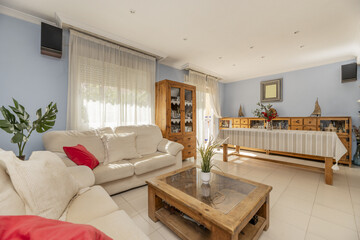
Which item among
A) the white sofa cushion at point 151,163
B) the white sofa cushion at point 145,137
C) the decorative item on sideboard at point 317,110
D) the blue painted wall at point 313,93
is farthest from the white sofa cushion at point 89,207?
the blue painted wall at point 313,93

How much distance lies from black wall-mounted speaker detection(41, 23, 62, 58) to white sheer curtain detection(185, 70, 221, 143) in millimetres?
2939

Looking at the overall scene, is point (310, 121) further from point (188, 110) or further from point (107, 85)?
point (107, 85)

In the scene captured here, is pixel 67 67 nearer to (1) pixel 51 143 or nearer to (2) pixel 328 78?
(1) pixel 51 143

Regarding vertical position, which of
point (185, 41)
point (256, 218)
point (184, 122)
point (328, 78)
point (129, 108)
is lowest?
point (256, 218)

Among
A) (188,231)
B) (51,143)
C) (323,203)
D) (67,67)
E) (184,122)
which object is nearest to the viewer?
(188,231)

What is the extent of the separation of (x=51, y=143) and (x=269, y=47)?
4.19 meters

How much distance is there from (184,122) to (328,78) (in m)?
3.87

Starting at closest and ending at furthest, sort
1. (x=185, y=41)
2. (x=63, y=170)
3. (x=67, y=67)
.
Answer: (x=63, y=170), (x=67, y=67), (x=185, y=41)

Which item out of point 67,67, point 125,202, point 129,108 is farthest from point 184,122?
point 67,67

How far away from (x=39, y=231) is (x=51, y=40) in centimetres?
282

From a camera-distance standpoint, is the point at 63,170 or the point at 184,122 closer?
the point at 63,170

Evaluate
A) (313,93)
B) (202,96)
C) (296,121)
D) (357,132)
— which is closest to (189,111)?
(202,96)

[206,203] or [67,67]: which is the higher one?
[67,67]

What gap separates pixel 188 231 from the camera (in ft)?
4.32
